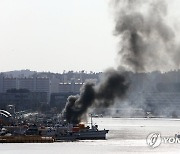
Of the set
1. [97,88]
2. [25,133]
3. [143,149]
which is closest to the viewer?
[143,149]

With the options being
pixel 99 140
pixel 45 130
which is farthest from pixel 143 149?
pixel 45 130

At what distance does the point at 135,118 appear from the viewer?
618 ft

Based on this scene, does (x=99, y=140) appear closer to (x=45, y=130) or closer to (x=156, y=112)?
(x=45, y=130)

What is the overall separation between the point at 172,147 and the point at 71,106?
17.2m

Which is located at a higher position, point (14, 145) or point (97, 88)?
point (97, 88)

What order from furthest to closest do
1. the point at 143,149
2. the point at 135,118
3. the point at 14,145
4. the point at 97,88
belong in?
the point at 135,118, the point at 97,88, the point at 14,145, the point at 143,149

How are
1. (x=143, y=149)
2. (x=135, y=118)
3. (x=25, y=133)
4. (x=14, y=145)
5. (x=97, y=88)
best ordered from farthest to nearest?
(x=135, y=118) → (x=25, y=133) → (x=97, y=88) → (x=14, y=145) → (x=143, y=149)

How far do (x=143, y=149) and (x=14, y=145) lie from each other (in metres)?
15.2

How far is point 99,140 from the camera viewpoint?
9219 centimetres

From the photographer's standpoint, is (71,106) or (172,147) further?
(71,106)

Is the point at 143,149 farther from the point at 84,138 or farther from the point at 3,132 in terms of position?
the point at 3,132

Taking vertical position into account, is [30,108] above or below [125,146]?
above

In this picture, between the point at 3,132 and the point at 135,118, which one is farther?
the point at 135,118

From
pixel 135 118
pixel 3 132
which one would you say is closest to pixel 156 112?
pixel 135 118
